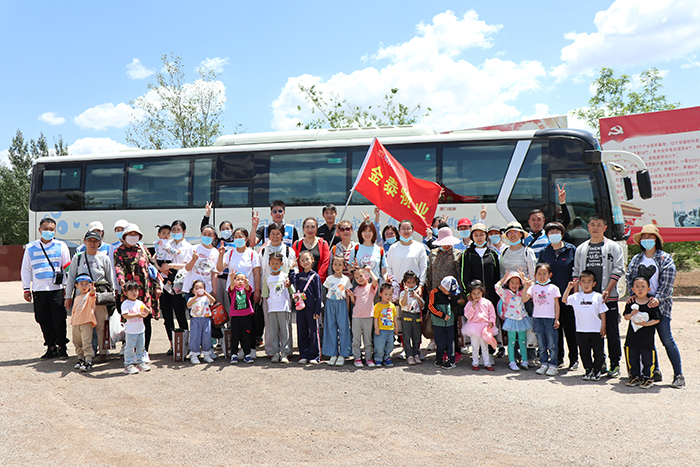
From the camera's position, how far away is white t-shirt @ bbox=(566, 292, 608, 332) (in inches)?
227

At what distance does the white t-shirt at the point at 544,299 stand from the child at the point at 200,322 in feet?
13.2

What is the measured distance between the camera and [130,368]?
6.18 m

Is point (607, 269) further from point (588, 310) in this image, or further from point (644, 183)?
point (644, 183)

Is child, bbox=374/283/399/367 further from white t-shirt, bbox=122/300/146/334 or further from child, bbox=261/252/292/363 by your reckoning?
white t-shirt, bbox=122/300/146/334

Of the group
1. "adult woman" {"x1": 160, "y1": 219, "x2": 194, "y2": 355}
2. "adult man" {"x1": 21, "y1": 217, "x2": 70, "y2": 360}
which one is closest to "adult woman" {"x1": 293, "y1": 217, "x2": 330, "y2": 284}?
"adult woman" {"x1": 160, "y1": 219, "x2": 194, "y2": 355}

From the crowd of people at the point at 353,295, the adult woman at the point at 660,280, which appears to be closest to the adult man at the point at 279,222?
the crowd of people at the point at 353,295

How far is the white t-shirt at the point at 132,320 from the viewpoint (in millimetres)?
6344

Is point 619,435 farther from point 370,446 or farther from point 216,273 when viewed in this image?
point 216,273

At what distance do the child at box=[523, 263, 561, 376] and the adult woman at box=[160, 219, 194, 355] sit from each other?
4.42m

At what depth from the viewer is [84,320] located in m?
6.39

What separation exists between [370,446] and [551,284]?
334 cm

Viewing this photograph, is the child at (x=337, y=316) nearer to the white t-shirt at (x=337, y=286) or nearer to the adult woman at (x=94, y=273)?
the white t-shirt at (x=337, y=286)

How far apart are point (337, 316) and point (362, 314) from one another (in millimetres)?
342

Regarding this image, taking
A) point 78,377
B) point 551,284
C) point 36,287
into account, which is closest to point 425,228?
point 551,284
